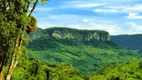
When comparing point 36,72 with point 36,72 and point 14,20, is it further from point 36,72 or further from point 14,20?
point 14,20

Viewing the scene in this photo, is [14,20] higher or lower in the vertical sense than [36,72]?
higher

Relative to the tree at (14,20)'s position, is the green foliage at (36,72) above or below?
below

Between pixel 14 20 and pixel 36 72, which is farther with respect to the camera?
pixel 36 72

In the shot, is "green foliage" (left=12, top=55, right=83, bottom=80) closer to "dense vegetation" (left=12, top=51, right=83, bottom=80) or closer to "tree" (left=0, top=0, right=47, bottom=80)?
"dense vegetation" (left=12, top=51, right=83, bottom=80)

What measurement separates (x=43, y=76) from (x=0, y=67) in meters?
111

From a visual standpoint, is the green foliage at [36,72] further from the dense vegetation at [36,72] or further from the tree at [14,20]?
the tree at [14,20]

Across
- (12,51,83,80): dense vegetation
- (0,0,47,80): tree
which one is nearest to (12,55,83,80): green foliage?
(12,51,83,80): dense vegetation

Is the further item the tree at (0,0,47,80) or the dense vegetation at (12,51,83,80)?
the dense vegetation at (12,51,83,80)

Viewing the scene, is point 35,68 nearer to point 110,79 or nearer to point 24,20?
point 110,79

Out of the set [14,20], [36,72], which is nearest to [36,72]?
[36,72]

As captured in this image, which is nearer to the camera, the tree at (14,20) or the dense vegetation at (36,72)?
the tree at (14,20)

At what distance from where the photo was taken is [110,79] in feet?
451

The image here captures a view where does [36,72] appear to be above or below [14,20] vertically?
below

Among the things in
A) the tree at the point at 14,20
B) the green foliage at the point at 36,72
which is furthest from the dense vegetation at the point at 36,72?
the tree at the point at 14,20
